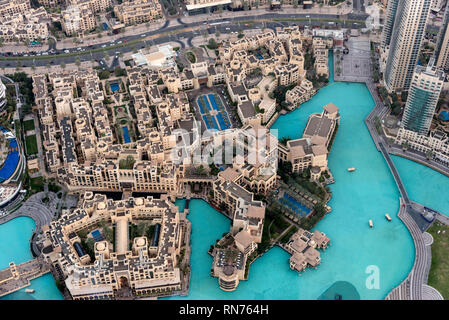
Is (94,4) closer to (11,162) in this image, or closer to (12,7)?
(12,7)

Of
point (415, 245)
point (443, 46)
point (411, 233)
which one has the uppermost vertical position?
point (443, 46)

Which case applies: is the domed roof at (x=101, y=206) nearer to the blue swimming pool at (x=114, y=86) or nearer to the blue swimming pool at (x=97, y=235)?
the blue swimming pool at (x=97, y=235)

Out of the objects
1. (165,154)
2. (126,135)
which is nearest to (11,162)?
(126,135)

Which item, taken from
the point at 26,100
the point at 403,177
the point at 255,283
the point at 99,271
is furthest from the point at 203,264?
the point at 26,100

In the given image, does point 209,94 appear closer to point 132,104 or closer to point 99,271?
point 132,104

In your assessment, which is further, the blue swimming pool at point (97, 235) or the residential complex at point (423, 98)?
the residential complex at point (423, 98)

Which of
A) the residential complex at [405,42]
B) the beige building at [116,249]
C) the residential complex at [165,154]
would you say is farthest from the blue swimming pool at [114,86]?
the residential complex at [405,42]

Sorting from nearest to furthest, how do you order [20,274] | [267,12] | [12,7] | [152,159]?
[20,274] < [152,159] < [12,7] < [267,12]
